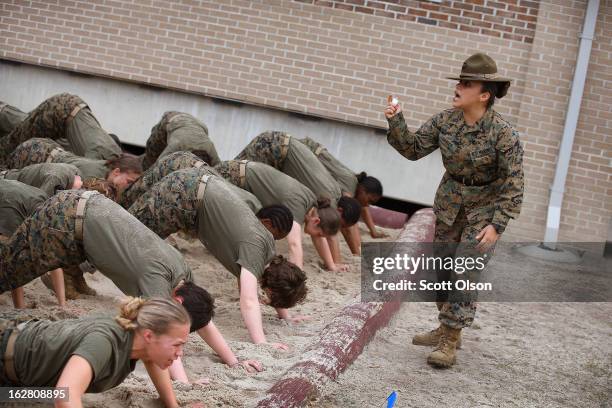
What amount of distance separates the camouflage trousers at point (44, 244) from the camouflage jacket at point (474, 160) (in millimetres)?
1982

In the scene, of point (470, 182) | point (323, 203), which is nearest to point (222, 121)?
point (323, 203)

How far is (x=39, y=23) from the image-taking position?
10984 millimetres

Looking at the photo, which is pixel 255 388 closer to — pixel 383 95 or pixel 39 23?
pixel 383 95

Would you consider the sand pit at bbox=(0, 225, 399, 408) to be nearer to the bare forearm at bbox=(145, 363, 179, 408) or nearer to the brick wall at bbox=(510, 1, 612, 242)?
the bare forearm at bbox=(145, 363, 179, 408)

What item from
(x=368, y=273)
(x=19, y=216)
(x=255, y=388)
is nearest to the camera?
(x=255, y=388)

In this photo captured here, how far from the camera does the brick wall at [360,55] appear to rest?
10203 millimetres

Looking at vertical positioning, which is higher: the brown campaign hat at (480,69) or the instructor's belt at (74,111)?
the brown campaign hat at (480,69)

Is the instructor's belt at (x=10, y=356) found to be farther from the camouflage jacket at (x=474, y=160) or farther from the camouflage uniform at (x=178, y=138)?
the camouflage uniform at (x=178, y=138)

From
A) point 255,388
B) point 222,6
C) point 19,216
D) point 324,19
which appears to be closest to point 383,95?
point 324,19

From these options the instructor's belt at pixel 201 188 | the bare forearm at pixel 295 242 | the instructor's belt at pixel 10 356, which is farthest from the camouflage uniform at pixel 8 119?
the instructor's belt at pixel 10 356

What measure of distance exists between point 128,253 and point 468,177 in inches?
84.5

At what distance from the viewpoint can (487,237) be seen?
5363mm

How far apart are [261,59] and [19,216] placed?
5613 millimetres

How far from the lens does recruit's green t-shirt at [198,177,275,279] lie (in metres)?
5.39
